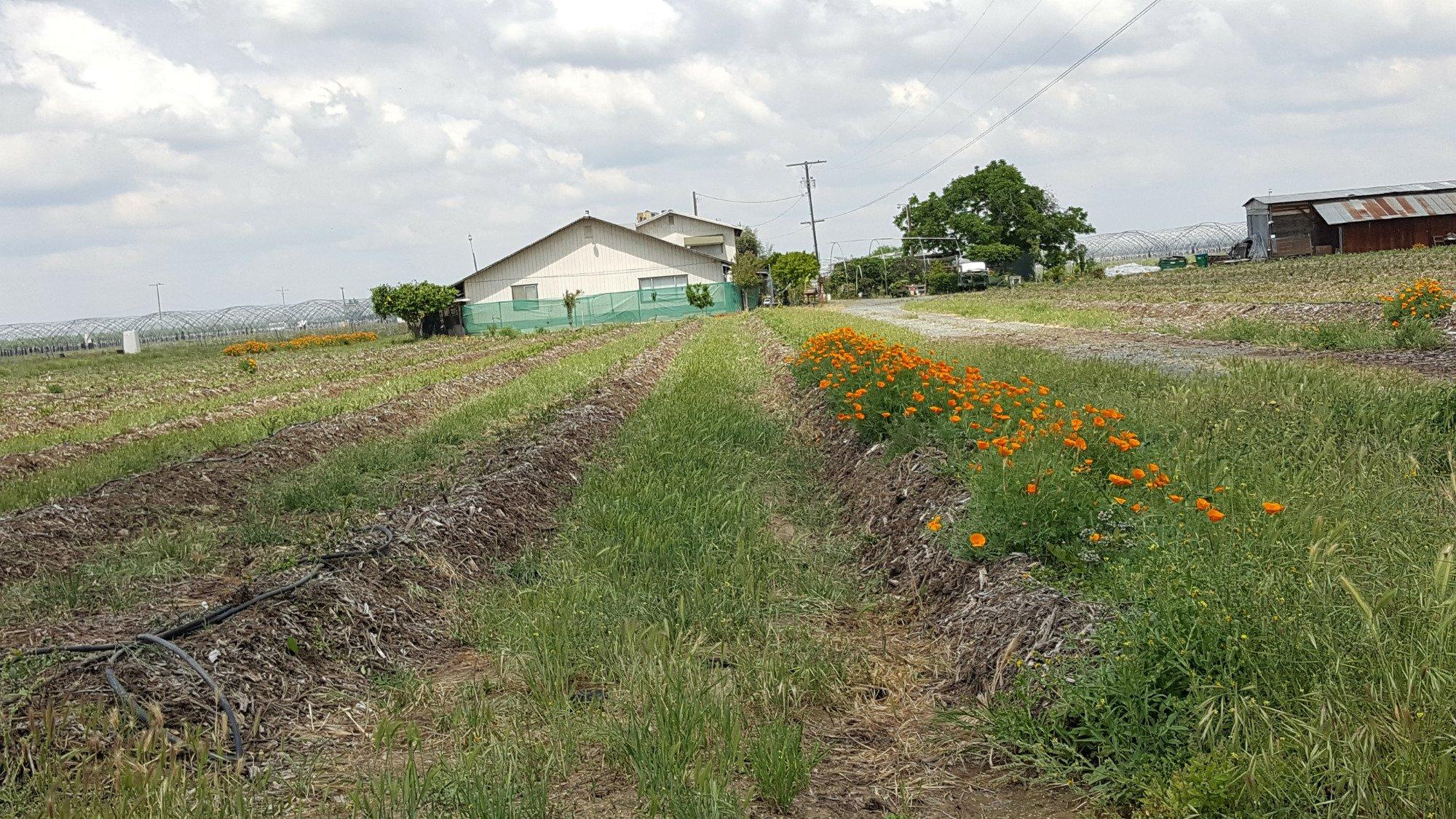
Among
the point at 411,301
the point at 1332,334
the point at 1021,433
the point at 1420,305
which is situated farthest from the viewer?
the point at 411,301

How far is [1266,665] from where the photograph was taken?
325cm

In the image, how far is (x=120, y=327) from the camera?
187 feet

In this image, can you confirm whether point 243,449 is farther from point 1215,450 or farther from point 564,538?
point 1215,450

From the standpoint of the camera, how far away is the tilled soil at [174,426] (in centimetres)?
1138

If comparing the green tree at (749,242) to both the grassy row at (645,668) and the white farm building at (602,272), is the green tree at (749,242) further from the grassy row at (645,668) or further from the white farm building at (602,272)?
the grassy row at (645,668)

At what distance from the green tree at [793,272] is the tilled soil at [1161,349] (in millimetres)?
34025

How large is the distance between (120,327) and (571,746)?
62.7 meters

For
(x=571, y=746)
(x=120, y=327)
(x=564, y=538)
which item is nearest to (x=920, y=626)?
(x=571, y=746)

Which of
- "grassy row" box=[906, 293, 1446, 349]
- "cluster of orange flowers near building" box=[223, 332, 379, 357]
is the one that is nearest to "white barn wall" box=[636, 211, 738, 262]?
"cluster of orange flowers near building" box=[223, 332, 379, 357]

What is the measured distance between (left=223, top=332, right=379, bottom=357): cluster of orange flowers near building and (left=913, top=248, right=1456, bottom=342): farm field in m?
27.4

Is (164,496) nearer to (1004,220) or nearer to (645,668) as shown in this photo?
(645,668)

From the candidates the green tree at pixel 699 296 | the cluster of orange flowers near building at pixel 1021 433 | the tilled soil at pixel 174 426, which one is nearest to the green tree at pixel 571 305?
the green tree at pixel 699 296

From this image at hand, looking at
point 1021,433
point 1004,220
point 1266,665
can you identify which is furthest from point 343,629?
→ point 1004,220

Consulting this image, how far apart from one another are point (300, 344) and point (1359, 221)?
174 feet
